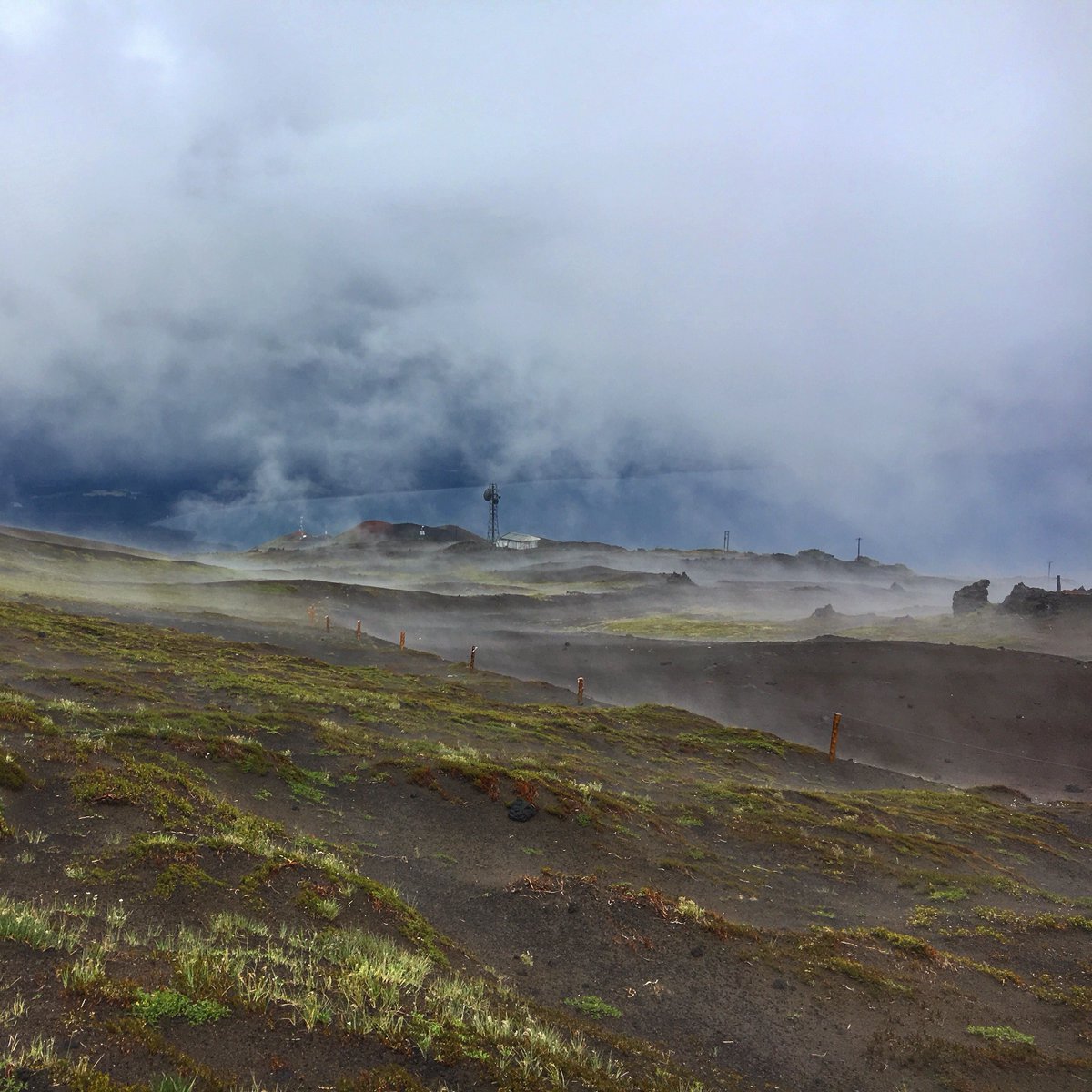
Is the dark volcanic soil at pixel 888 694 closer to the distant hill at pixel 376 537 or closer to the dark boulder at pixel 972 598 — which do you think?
the dark boulder at pixel 972 598

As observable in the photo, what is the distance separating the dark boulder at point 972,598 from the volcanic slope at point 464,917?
5322 cm

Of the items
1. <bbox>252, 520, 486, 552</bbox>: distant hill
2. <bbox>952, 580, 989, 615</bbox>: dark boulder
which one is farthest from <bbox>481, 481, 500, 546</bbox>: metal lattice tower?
<bbox>952, 580, 989, 615</bbox>: dark boulder

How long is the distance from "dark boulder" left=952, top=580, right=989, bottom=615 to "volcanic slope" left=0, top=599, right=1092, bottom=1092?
53216 mm

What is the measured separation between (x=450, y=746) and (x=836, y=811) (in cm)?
1070

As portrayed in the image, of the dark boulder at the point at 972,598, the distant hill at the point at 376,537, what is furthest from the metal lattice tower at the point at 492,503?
the dark boulder at the point at 972,598

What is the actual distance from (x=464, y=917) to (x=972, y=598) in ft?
239

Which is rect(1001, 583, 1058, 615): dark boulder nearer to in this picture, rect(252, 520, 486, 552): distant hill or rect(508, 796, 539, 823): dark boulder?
rect(508, 796, 539, 823): dark boulder

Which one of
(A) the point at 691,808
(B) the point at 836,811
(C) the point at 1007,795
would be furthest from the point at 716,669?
(A) the point at 691,808

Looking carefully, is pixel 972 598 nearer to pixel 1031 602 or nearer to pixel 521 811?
pixel 1031 602

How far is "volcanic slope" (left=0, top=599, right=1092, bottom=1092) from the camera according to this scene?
4.92 metres

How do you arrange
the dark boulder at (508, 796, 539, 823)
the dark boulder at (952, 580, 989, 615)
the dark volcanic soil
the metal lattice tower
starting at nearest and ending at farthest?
1. the dark boulder at (508, 796, 539, 823)
2. the dark volcanic soil
3. the dark boulder at (952, 580, 989, 615)
4. the metal lattice tower

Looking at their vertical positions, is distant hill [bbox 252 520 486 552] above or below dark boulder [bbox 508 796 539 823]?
above

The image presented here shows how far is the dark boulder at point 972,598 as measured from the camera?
2682 inches

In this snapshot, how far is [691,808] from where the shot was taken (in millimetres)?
17531
